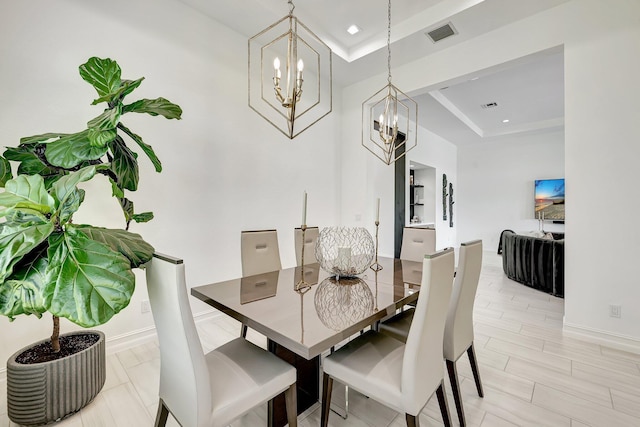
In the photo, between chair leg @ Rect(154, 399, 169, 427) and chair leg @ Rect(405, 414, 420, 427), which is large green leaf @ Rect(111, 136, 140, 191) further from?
chair leg @ Rect(405, 414, 420, 427)

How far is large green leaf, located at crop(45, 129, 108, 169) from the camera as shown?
55.4 inches

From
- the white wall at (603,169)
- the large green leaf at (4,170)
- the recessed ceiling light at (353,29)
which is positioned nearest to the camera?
the large green leaf at (4,170)

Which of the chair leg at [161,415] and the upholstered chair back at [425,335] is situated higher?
the upholstered chair back at [425,335]

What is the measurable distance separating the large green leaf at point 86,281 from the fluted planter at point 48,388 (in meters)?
0.87

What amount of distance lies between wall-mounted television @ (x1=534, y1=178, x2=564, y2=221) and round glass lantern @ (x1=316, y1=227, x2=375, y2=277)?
7.01 meters

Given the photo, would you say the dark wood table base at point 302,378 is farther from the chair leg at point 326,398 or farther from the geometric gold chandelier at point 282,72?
the geometric gold chandelier at point 282,72

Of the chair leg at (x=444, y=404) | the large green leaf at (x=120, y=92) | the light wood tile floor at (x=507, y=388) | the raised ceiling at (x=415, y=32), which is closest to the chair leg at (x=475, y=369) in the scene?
the light wood tile floor at (x=507, y=388)

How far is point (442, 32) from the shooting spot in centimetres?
308

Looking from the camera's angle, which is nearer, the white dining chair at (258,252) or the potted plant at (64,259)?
the potted plant at (64,259)

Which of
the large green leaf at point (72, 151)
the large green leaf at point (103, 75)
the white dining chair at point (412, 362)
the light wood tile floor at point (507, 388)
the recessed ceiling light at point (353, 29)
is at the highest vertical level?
the recessed ceiling light at point (353, 29)

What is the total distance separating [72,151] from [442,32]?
3467mm

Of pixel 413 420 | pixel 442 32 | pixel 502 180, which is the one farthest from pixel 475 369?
pixel 502 180

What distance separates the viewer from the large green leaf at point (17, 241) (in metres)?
1.04

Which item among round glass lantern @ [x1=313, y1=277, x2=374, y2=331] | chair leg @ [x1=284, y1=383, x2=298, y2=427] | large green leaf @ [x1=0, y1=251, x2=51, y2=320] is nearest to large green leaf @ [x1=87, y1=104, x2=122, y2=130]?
large green leaf @ [x1=0, y1=251, x2=51, y2=320]
